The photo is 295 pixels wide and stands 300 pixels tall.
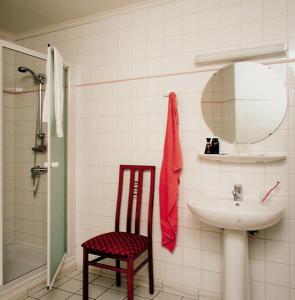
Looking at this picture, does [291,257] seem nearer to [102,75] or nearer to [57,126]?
[57,126]

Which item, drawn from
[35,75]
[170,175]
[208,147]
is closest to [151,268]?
[170,175]

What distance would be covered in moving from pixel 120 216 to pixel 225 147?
108 centimetres

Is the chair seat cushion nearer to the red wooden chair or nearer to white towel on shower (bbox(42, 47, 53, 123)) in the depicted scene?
the red wooden chair

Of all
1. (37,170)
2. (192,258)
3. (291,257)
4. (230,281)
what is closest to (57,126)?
(37,170)

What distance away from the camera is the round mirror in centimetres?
181

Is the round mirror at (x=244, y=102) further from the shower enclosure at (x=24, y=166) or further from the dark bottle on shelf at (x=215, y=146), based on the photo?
the shower enclosure at (x=24, y=166)

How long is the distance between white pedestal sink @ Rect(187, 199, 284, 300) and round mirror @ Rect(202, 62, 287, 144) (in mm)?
526

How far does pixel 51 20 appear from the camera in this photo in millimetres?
2535

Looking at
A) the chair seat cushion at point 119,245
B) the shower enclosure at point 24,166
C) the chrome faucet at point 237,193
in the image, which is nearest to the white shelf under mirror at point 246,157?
the chrome faucet at point 237,193

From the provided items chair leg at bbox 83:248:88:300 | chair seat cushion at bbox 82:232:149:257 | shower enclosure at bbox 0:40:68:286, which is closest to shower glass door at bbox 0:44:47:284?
shower enclosure at bbox 0:40:68:286

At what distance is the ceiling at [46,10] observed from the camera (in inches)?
87.6

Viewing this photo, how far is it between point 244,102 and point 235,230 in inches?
35.1

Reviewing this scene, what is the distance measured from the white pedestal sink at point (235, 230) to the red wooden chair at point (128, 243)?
0.49 m

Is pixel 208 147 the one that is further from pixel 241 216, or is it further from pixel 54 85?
pixel 54 85
